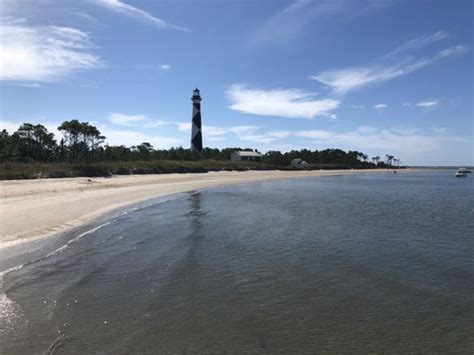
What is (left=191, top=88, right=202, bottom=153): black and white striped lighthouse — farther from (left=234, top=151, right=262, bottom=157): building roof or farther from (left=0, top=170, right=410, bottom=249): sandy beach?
(left=0, top=170, right=410, bottom=249): sandy beach

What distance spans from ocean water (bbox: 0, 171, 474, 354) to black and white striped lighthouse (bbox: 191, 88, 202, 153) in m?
69.8

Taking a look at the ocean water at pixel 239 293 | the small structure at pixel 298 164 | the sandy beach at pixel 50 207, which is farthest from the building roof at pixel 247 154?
the ocean water at pixel 239 293

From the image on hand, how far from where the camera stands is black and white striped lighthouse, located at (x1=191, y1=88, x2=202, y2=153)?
85625mm

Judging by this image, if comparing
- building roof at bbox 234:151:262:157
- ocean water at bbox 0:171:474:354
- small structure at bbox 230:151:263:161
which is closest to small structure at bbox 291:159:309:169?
small structure at bbox 230:151:263:161

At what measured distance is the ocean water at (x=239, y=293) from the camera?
6.63 meters

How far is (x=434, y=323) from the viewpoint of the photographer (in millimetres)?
7578

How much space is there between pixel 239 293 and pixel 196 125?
78.7 meters

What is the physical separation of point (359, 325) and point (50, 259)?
28.2 feet

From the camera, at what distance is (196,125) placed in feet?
282

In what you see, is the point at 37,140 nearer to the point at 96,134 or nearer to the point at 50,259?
the point at 96,134

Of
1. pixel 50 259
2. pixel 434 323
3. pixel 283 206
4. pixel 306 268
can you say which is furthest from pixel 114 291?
pixel 283 206

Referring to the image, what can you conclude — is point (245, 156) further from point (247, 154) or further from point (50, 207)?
point (50, 207)

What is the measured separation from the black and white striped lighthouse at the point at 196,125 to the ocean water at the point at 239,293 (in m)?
69.8

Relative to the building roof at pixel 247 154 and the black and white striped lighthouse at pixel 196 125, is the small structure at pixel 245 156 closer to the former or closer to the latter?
the building roof at pixel 247 154
